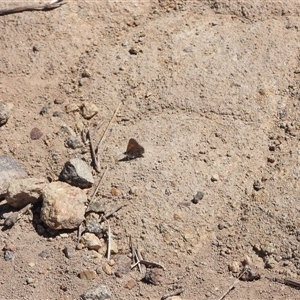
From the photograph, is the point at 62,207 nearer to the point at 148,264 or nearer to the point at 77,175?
the point at 77,175

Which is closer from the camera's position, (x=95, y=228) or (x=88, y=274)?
(x=88, y=274)

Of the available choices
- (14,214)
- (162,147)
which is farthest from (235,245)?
(14,214)

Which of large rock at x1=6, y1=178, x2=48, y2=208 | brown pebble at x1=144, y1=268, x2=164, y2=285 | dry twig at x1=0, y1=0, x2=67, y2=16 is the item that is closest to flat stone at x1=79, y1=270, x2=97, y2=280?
brown pebble at x1=144, y1=268, x2=164, y2=285

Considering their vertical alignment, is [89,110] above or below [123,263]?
above

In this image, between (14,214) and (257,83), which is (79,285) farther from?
(257,83)

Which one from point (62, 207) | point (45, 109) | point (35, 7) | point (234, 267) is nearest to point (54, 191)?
point (62, 207)

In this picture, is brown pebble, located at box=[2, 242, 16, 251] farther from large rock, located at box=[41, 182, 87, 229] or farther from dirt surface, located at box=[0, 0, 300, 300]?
large rock, located at box=[41, 182, 87, 229]
